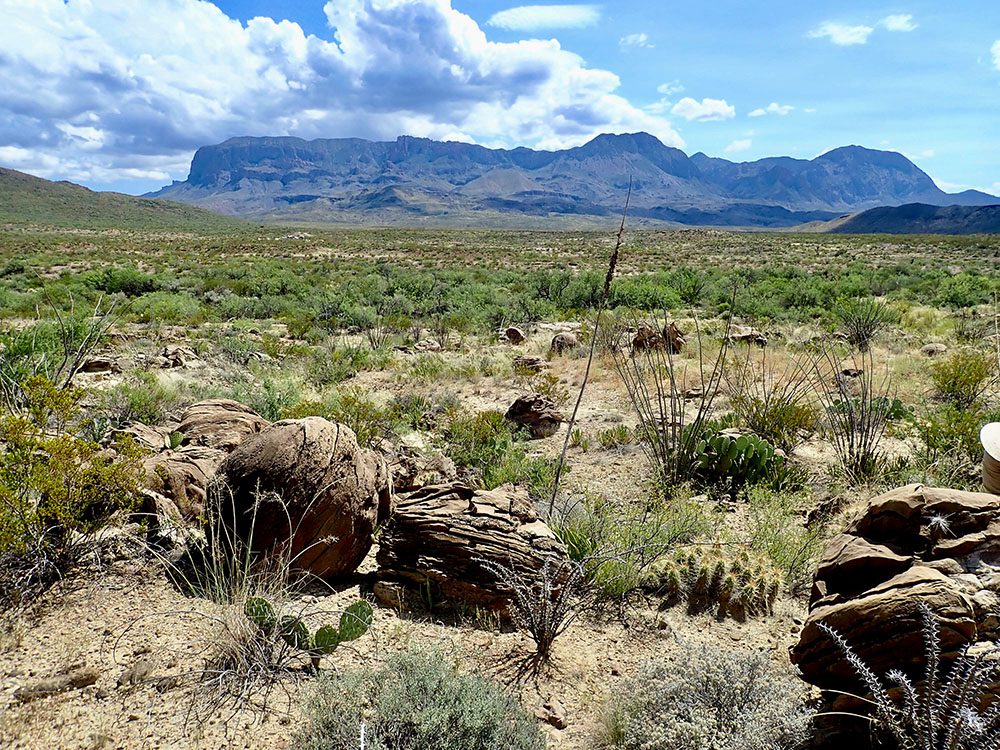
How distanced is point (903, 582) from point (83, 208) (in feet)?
396

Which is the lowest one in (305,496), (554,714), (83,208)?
(554,714)

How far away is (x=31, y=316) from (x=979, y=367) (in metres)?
18.2

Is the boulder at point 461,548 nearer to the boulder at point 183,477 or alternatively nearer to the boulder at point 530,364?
the boulder at point 183,477

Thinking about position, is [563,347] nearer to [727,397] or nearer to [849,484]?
[727,397]

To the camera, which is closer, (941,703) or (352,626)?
(941,703)

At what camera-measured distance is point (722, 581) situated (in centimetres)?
387

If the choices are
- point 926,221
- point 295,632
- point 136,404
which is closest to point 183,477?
point 295,632

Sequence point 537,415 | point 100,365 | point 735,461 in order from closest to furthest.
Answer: point 735,461
point 537,415
point 100,365

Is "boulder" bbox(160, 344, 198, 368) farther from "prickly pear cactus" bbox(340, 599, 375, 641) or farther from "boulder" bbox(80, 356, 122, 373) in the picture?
"prickly pear cactus" bbox(340, 599, 375, 641)

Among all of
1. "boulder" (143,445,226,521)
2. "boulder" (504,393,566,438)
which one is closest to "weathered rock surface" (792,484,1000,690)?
"boulder" (143,445,226,521)

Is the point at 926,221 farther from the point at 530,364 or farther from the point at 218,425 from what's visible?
the point at 218,425

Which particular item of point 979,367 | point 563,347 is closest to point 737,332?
point 563,347

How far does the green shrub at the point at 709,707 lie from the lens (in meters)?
2.42

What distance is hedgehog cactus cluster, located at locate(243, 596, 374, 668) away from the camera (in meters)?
3.00
